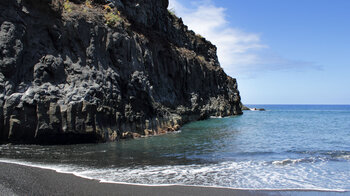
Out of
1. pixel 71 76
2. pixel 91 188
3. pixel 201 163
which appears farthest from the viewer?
pixel 71 76

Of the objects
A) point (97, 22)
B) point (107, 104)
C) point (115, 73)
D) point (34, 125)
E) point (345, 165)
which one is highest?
point (97, 22)

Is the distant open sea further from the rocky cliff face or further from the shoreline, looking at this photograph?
the rocky cliff face

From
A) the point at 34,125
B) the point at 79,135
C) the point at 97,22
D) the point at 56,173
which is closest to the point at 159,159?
the point at 56,173

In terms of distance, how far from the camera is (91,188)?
7.27 meters

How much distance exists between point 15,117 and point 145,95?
966cm

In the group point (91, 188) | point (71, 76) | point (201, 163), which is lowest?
point (201, 163)

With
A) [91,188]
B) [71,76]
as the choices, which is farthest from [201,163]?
[71,76]

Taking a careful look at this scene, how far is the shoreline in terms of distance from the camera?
22.7 feet

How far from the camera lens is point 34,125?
46.2 ft

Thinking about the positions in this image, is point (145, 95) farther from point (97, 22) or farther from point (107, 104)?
point (97, 22)

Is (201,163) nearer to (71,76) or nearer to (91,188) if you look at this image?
(91,188)

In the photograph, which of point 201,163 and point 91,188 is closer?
point 91,188

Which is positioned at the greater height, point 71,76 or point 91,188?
point 71,76

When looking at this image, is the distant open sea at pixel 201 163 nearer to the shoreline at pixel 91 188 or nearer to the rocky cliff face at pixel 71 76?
the shoreline at pixel 91 188
